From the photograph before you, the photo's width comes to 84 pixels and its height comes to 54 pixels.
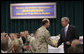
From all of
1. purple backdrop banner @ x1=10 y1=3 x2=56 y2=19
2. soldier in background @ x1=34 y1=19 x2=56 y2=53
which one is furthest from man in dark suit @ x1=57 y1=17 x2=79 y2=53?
purple backdrop banner @ x1=10 y1=3 x2=56 y2=19

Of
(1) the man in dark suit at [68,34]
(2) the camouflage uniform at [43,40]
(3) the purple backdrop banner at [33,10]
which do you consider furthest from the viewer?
(3) the purple backdrop banner at [33,10]

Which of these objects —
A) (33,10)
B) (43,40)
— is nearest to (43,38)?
(43,40)

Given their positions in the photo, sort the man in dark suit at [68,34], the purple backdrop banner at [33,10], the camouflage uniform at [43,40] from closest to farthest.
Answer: the camouflage uniform at [43,40] < the man in dark suit at [68,34] < the purple backdrop banner at [33,10]

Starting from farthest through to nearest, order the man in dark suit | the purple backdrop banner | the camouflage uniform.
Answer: the purple backdrop banner, the man in dark suit, the camouflage uniform

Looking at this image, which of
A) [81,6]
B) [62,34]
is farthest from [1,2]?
[62,34]

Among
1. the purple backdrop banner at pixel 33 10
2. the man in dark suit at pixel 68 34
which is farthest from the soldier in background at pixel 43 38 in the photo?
the purple backdrop banner at pixel 33 10

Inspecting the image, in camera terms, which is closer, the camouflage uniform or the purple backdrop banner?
the camouflage uniform

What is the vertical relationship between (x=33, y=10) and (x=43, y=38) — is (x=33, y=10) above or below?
A: below

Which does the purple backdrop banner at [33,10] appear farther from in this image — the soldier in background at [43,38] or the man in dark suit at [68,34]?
the soldier in background at [43,38]

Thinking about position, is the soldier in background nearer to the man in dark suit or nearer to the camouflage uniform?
the camouflage uniform

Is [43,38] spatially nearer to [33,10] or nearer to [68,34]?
[68,34]

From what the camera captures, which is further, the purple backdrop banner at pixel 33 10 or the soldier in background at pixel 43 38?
the purple backdrop banner at pixel 33 10

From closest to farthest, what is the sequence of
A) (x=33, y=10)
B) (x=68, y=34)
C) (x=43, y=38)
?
(x=43, y=38)
(x=68, y=34)
(x=33, y=10)

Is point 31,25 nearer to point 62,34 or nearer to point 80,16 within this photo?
point 80,16
